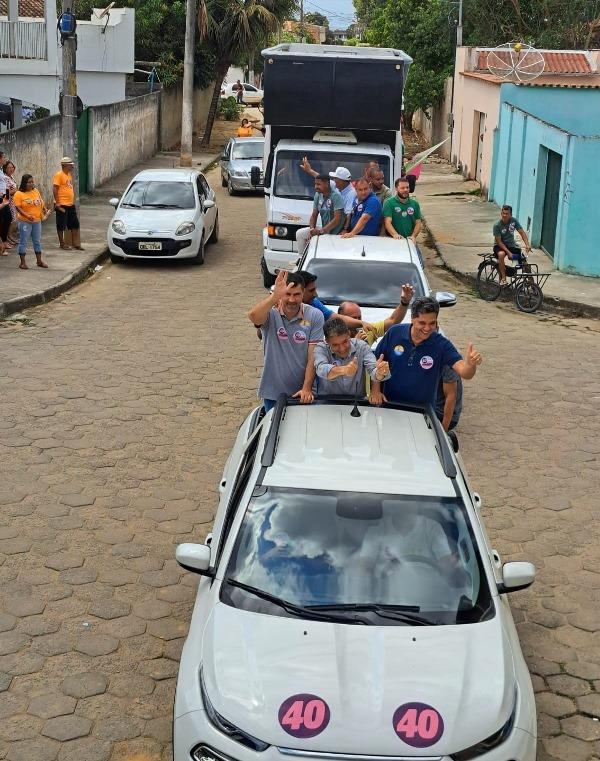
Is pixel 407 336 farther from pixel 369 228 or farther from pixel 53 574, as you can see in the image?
pixel 369 228

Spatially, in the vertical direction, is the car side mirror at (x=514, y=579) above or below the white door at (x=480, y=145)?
below

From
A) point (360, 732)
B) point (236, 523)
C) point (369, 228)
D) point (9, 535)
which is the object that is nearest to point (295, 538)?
point (236, 523)

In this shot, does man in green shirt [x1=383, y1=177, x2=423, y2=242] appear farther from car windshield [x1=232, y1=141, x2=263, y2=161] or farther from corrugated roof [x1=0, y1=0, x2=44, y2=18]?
corrugated roof [x1=0, y1=0, x2=44, y2=18]

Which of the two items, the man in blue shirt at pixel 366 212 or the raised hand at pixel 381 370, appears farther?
the man in blue shirt at pixel 366 212

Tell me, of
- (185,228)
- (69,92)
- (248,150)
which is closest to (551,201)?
(185,228)

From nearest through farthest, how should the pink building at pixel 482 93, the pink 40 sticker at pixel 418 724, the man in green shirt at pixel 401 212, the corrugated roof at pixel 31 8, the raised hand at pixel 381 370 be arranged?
1. the pink 40 sticker at pixel 418 724
2. the raised hand at pixel 381 370
3. the man in green shirt at pixel 401 212
4. the pink building at pixel 482 93
5. the corrugated roof at pixel 31 8

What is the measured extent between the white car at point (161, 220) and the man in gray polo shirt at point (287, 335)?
35.7 ft

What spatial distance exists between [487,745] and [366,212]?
1003 centimetres

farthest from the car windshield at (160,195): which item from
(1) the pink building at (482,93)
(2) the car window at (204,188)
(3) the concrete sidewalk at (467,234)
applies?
(1) the pink building at (482,93)

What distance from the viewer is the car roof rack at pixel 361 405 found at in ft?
18.2

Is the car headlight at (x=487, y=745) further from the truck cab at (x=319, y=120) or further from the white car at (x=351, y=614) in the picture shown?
the truck cab at (x=319, y=120)

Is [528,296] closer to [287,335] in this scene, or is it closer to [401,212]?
[401,212]

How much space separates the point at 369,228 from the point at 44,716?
9.27 metres

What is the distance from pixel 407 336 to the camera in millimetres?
7328
